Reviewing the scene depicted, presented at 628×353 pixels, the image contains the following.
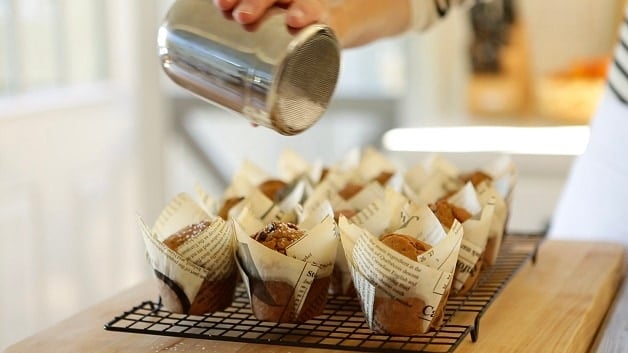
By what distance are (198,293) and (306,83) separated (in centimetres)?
27

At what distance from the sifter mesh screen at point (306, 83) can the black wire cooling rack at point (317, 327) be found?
0.23 meters

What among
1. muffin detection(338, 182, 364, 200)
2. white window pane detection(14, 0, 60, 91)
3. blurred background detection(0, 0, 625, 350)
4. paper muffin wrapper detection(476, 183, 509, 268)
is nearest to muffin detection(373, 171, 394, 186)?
muffin detection(338, 182, 364, 200)

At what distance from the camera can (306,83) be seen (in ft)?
3.78

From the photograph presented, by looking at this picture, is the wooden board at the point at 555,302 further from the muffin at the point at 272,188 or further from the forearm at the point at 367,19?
the forearm at the point at 367,19

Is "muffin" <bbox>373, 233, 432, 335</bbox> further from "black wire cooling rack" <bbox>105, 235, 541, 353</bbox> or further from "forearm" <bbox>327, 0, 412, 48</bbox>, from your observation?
"forearm" <bbox>327, 0, 412, 48</bbox>

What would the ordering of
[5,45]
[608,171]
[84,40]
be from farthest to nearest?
[84,40] < [5,45] < [608,171]

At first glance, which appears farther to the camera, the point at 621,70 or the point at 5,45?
the point at 5,45

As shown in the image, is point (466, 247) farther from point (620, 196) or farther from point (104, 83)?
point (104, 83)

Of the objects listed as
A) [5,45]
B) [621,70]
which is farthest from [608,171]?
[5,45]

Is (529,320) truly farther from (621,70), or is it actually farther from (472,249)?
(621,70)

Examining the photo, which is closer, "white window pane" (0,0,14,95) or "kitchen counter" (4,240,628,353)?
"kitchen counter" (4,240,628,353)

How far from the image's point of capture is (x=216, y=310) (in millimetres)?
1207

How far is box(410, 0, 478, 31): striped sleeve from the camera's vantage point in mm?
1831

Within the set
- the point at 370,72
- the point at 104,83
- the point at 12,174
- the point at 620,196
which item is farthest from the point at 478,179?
the point at 370,72
